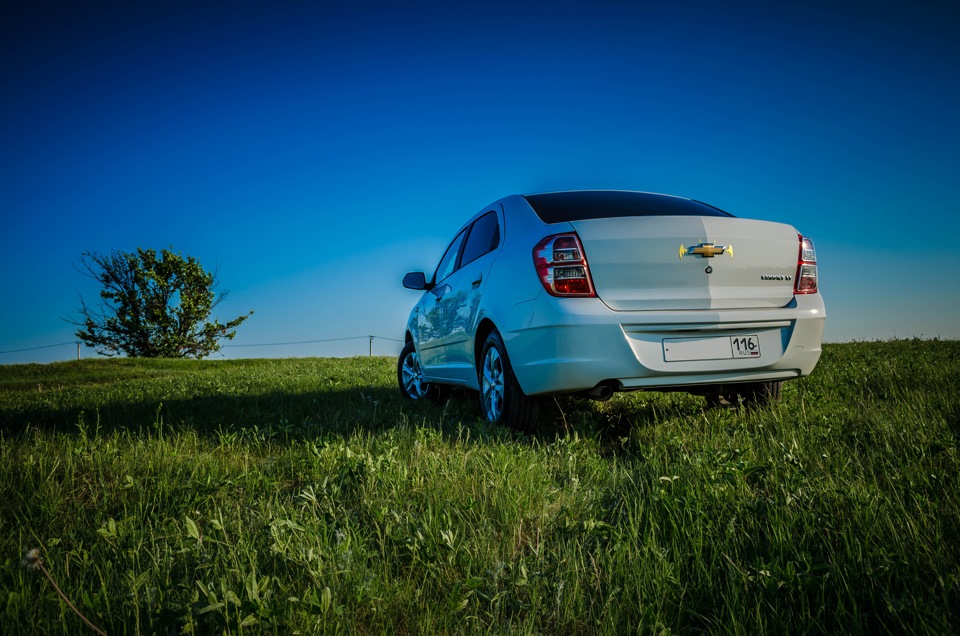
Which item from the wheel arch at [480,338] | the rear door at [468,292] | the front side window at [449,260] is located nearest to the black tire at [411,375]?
the front side window at [449,260]

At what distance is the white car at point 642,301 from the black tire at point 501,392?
14 mm

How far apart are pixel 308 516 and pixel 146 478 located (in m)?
1.21

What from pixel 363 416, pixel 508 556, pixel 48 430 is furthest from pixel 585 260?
pixel 48 430

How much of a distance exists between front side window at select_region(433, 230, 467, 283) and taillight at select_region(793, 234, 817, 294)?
10.1ft

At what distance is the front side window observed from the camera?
577cm

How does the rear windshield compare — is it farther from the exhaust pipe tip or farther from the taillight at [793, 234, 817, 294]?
the exhaust pipe tip

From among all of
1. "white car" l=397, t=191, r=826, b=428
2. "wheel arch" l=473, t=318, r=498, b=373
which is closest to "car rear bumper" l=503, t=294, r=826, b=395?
"white car" l=397, t=191, r=826, b=428

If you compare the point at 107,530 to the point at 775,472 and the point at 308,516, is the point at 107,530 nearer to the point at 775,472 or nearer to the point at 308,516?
the point at 308,516

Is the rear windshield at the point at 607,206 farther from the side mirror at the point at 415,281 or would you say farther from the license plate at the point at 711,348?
the side mirror at the point at 415,281

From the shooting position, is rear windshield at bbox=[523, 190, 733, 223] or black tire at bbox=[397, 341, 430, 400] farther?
black tire at bbox=[397, 341, 430, 400]

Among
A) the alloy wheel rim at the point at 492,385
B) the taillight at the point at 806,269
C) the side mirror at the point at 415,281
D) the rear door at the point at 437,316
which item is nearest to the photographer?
the taillight at the point at 806,269

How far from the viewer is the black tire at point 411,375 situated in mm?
6754

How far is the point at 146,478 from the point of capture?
2838 millimetres

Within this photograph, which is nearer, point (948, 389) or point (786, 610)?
point (786, 610)
